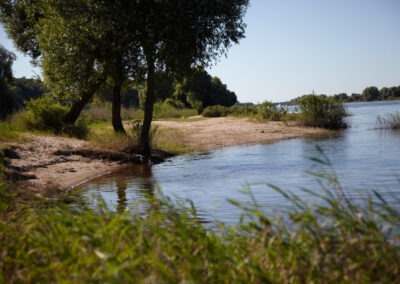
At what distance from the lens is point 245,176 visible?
1598 cm

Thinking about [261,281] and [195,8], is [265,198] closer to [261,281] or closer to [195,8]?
[261,281]

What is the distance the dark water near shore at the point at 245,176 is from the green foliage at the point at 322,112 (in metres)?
13.3

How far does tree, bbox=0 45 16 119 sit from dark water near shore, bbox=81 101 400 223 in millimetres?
25881

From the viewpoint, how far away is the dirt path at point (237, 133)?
1201 inches

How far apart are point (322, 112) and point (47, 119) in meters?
22.0

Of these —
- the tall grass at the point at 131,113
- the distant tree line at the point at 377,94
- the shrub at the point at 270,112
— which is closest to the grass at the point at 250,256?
the tall grass at the point at 131,113

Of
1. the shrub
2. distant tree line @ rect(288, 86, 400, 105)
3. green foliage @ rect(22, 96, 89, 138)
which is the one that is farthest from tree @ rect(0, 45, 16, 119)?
distant tree line @ rect(288, 86, 400, 105)

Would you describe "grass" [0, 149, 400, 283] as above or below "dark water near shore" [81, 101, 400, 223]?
above

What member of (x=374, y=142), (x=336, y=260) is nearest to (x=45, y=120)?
(x=374, y=142)

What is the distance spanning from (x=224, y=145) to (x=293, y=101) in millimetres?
12027

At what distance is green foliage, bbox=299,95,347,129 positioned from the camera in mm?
38469

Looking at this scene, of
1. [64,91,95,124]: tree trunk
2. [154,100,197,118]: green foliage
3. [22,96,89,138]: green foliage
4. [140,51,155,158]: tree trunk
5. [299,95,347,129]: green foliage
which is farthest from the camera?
[154,100,197,118]: green foliage

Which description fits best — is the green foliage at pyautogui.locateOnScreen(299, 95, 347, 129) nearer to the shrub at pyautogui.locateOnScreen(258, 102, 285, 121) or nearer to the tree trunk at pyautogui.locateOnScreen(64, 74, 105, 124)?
the shrub at pyautogui.locateOnScreen(258, 102, 285, 121)

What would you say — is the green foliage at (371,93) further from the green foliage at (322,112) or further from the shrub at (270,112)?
the green foliage at (322,112)
